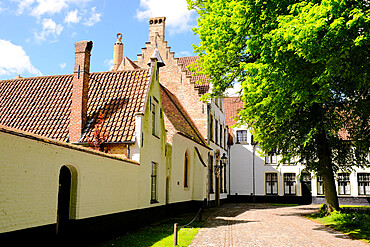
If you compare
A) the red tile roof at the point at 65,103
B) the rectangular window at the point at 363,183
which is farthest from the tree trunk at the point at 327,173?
the rectangular window at the point at 363,183

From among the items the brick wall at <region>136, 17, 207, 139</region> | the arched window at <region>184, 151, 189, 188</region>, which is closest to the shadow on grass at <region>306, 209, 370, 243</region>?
the arched window at <region>184, 151, 189, 188</region>

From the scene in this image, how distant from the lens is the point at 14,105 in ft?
55.1

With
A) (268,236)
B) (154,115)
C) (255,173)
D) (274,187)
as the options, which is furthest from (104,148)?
(274,187)

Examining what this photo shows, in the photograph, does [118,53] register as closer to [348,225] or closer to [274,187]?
[274,187]

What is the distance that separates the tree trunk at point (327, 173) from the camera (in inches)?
696

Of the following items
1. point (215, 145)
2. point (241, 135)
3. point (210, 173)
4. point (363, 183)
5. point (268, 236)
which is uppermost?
point (241, 135)

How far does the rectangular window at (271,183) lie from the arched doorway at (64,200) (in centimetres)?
3086

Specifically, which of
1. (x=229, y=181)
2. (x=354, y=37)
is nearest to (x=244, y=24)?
(x=354, y=37)

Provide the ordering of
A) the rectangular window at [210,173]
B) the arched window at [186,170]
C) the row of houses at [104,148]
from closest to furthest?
the row of houses at [104,148] → the arched window at [186,170] → the rectangular window at [210,173]

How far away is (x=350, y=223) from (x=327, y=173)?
3.86m

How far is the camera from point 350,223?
47.1 feet

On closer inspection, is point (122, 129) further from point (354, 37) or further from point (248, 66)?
point (354, 37)

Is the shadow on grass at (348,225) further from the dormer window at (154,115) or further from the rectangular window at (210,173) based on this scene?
the rectangular window at (210,173)

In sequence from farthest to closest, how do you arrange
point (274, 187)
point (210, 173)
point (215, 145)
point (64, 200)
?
point (274, 187) < point (215, 145) < point (210, 173) < point (64, 200)
